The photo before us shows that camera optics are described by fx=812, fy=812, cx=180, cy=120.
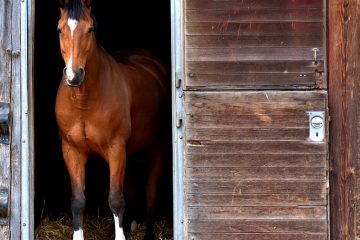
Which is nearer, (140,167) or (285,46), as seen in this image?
(285,46)

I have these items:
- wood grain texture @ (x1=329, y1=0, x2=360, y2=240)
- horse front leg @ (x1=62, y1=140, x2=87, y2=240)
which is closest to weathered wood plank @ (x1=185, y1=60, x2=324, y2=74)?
wood grain texture @ (x1=329, y1=0, x2=360, y2=240)

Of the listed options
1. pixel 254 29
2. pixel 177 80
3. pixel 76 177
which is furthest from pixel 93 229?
pixel 254 29

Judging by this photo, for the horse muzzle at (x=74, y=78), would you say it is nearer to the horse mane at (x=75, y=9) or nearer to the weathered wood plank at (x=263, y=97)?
the horse mane at (x=75, y=9)

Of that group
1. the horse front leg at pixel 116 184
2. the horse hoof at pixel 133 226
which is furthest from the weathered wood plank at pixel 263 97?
the horse hoof at pixel 133 226

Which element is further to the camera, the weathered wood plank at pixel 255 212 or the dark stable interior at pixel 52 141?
the dark stable interior at pixel 52 141

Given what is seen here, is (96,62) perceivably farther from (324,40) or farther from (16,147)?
(324,40)

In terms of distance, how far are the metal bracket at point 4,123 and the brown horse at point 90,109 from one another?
0.47m

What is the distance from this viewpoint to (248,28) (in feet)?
21.1

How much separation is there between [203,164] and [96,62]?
4.18 feet

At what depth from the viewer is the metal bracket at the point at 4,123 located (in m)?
6.46

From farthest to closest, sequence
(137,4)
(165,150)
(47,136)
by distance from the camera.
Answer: (137,4) → (47,136) → (165,150)

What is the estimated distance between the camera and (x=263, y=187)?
21.0 ft

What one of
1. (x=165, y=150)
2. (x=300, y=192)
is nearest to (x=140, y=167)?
(x=165, y=150)

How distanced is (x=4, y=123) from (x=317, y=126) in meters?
2.48
